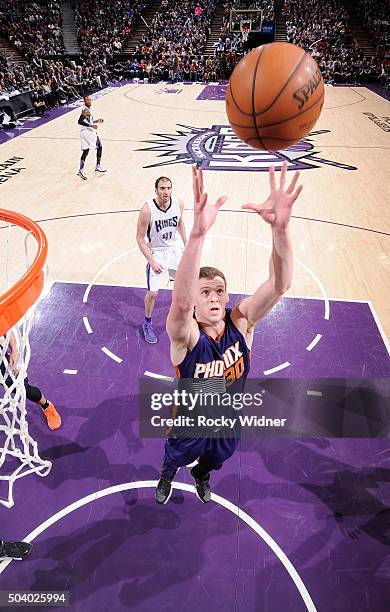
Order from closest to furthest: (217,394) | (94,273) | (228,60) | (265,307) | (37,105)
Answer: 1. (265,307)
2. (217,394)
3. (94,273)
4. (37,105)
5. (228,60)

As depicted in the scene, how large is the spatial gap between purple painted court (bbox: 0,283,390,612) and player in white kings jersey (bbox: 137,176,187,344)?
0.80m

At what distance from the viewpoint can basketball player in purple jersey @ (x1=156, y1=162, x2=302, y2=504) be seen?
188cm

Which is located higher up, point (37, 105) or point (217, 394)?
point (37, 105)

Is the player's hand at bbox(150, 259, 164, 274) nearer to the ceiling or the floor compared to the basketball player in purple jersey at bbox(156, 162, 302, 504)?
nearer to the floor

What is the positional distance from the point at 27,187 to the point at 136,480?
25.4 feet

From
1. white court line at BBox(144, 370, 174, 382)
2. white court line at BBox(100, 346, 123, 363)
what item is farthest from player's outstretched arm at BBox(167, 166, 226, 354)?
white court line at BBox(100, 346, 123, 363)

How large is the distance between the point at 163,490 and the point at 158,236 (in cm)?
272

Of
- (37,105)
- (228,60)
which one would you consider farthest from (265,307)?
(228,60)

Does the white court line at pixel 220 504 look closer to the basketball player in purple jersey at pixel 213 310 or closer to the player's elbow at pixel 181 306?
the basketball player in purple jersey at pixel 213 310

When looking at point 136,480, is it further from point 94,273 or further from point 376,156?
point 376,156

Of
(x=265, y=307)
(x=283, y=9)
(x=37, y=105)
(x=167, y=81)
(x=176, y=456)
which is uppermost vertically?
(x=283, y=9)

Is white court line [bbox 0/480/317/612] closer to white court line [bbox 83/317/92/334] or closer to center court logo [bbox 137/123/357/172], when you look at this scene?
white court line [bbox 83/317/92/334]

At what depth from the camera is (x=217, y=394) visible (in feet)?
8.48

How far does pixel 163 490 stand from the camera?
319 centimetres
